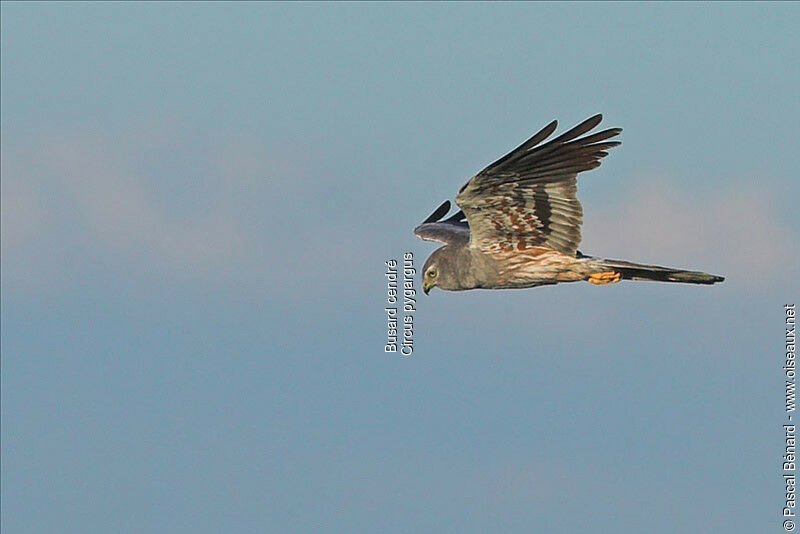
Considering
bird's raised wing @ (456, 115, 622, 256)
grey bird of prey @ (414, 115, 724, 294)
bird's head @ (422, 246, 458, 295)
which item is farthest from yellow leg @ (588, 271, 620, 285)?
bird's head @ (422, 246, 458, 295)

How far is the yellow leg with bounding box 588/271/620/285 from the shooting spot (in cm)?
2481

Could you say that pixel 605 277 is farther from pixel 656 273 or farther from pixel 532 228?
pixel 532 228

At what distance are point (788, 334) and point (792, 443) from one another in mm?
2132

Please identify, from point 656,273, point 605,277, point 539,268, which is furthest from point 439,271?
point 656,273

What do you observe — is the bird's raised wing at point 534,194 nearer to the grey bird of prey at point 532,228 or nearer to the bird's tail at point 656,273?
the grey bird of prey at point 532,228

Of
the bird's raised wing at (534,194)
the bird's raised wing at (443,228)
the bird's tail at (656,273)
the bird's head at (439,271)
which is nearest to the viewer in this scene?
the bird's raised wing at (534,194)

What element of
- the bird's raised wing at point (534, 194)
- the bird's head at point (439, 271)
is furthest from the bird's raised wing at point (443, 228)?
the bird's raised wing at point (534, 194)

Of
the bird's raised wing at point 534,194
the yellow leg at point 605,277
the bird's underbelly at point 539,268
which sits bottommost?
the yellow leg at point 605,277

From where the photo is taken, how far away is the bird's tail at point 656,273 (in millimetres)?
24516

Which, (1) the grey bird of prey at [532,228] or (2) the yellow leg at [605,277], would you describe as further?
(2) the yellow leg at [605,277]

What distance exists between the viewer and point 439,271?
26.0 meters

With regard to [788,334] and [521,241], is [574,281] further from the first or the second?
[788,334]

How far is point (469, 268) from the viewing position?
83.3ft

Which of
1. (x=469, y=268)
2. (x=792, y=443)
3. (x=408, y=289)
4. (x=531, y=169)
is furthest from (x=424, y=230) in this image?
(x=792, y=443)
